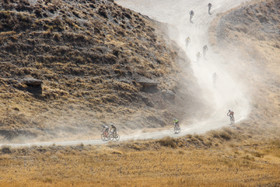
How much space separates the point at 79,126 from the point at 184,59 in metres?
28.3

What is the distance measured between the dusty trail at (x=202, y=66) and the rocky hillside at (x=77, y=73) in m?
3.67

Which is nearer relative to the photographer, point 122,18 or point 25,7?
point 25,7

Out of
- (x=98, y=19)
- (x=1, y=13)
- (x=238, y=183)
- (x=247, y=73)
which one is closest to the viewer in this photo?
(x=238, y=183)

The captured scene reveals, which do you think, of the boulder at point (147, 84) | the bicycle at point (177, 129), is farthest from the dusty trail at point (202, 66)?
the boulder at point (147, 84)

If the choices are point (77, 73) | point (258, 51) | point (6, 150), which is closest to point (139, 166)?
point (6, 150)

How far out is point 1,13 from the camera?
46438 millimetres

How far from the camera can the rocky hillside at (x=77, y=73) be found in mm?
36719

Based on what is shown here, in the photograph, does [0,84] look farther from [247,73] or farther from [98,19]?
[247,73]

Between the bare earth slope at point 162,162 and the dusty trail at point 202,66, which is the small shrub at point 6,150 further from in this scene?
the dusty trail at point 202,66

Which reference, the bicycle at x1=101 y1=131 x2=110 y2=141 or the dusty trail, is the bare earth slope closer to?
the bicycle at x1=101 y1=131 x2=110 y2=141

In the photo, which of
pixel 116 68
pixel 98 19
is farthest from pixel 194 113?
pixel 98 19

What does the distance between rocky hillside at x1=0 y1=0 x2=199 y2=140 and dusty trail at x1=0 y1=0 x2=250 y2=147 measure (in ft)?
12.1

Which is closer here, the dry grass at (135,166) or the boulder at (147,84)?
the dry grass at (135,166)

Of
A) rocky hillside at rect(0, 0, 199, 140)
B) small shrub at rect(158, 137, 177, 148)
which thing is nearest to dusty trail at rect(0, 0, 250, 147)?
small shrub at rect(158, 137, 177, 148)
